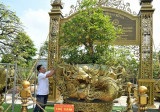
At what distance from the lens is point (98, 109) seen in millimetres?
2947

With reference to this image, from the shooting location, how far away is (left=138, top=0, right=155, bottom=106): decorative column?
5.51 meters

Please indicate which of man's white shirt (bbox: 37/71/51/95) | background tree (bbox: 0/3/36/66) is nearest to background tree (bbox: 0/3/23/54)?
background tree (bbox: 0/3/36/66)

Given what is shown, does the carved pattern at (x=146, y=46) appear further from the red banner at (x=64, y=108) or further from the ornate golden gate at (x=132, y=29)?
the red banner at (x=64, y=108)

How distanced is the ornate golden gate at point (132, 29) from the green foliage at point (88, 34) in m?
1.84

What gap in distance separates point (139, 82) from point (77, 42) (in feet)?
9.65

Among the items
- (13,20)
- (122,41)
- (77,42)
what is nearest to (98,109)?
(77,42)

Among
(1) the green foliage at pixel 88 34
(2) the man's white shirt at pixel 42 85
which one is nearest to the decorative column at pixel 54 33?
(1) the green foliage at pixel 88 34

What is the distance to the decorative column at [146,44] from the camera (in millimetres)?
5514

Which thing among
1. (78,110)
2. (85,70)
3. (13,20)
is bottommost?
(78,110)

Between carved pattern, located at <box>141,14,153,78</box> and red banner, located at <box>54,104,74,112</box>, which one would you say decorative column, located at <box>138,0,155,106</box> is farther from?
red banner, located at <box>54,104,74,112</box>

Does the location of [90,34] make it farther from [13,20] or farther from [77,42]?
[13,20]

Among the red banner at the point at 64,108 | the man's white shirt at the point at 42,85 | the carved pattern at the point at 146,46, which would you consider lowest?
the red banner at the point at 64,108

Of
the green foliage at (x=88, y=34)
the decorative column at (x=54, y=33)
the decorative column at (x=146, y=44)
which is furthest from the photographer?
the decorative column at (x=54, y=33)

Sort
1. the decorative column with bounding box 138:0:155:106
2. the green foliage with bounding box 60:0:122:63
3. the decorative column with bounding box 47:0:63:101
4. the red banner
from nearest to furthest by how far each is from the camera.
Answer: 1. the red banner
2. the green foliage with bounding box 60:0:122:63
3. the decorative column with bounding box 138:0:155:106
4. the decorative column with bounding box 47:0:63:101
